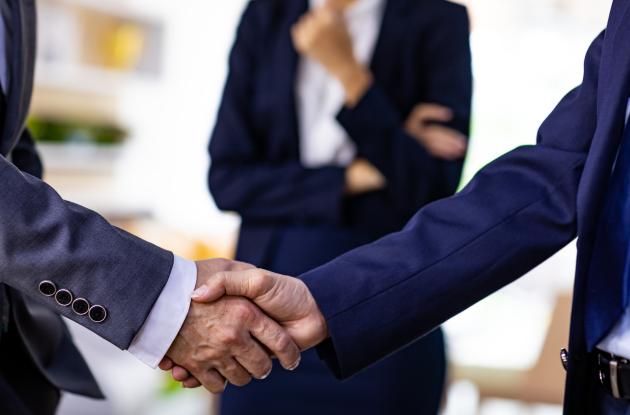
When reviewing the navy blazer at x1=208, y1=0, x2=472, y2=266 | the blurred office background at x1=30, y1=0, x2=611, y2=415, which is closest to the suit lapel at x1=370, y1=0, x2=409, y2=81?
the navy blazer at x1=208, y1=0, x2=472, y2=266

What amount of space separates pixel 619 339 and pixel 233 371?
0.54 meters

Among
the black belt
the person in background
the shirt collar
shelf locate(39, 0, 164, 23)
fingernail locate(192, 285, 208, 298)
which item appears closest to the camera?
the black belt

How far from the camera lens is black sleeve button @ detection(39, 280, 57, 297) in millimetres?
1097

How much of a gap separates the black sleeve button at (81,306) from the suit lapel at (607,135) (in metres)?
0.61

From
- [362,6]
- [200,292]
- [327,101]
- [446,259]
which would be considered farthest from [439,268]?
[362,6]

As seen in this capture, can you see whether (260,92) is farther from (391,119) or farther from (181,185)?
(181,185)

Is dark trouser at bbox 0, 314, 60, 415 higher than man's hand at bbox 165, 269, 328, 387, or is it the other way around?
man's hand at bbox 165, 269, 328, 387

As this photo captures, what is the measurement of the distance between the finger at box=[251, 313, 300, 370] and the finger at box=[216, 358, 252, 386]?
0.17 ft

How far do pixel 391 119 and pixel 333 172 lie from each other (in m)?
0.16

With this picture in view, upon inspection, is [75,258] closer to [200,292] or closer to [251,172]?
[200,292]

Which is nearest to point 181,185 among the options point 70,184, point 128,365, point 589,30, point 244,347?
point 70,184

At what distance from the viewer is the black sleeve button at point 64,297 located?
43.6 inches

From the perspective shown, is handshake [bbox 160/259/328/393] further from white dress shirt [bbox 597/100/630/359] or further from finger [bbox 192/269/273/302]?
white dress shirt [bbox 597/100/630/359]

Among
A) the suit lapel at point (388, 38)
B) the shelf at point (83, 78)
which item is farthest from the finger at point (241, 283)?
the shelf at point (83, 78)
